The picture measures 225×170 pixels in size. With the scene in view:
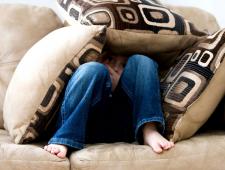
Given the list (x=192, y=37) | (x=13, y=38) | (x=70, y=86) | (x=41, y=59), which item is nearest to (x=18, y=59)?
(x=13, y=38)

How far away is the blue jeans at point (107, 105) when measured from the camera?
1152 mm

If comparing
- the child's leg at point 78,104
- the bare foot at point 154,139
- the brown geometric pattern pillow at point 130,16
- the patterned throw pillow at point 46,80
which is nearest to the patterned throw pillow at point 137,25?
the brown geometric pattern pillow at point 130,16

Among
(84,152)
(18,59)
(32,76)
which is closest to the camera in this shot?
(84,152)

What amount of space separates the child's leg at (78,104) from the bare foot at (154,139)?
188 millimetres

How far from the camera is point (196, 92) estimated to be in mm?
1178

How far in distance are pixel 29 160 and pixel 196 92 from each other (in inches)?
20.8

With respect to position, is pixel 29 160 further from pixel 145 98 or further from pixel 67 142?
pixel 145 98

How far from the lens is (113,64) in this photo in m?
1.40

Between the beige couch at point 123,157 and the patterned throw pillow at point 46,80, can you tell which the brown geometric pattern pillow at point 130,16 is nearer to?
the patterned throw pillow at point 46,80

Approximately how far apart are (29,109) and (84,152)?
0.74 ft

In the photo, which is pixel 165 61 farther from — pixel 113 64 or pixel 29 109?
pixel 29 109

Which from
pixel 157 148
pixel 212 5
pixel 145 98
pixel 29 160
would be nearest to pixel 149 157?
pixel 157 148

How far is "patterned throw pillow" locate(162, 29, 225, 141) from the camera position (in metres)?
1.18

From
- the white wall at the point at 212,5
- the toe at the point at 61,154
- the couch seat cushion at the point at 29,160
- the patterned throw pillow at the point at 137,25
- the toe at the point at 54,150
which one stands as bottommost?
the couch seat cushion at the point at 29,160
